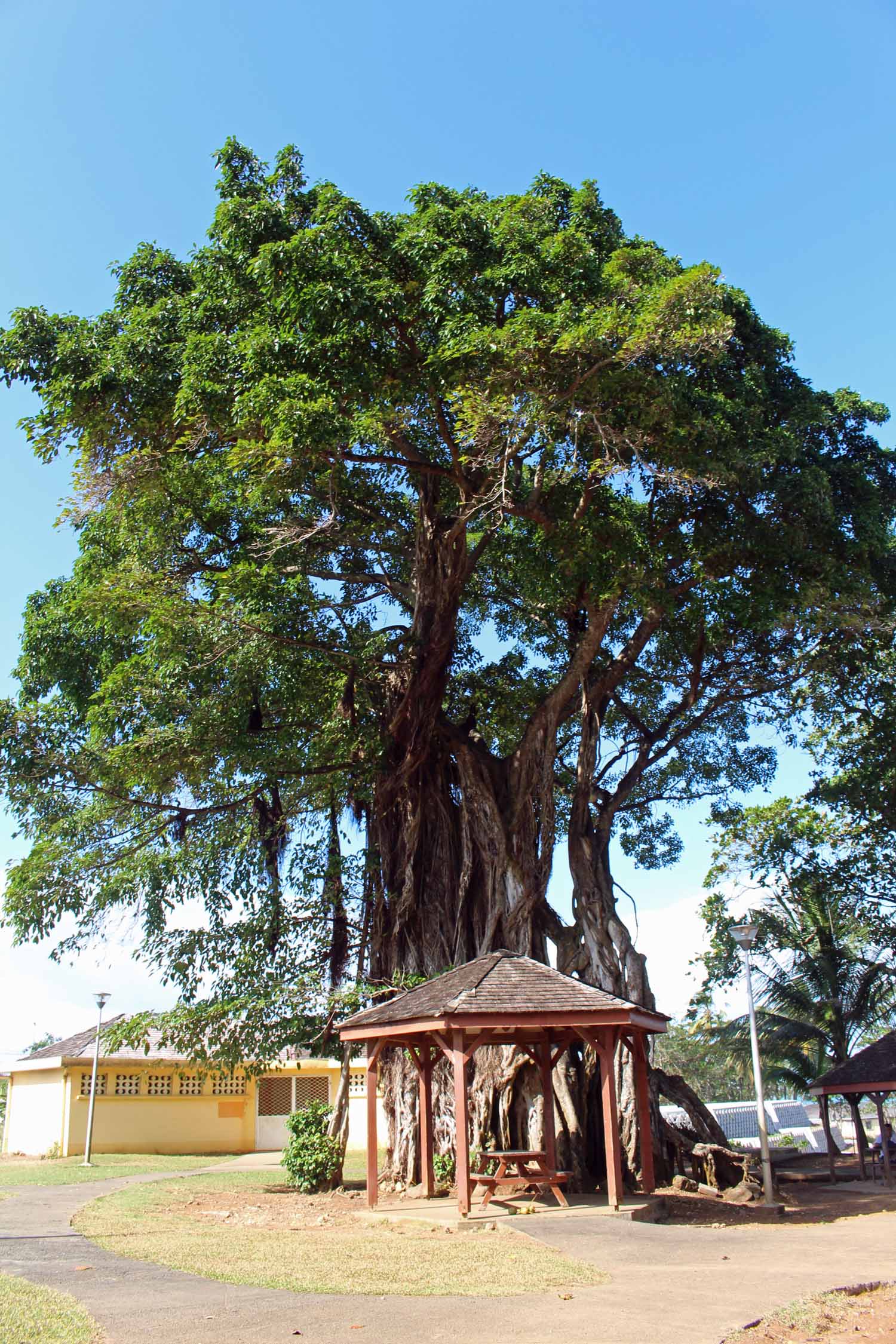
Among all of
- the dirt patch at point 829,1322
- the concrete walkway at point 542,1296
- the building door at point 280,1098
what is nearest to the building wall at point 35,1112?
the building door at point 280,1098

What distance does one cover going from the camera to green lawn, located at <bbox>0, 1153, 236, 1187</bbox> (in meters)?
16.8

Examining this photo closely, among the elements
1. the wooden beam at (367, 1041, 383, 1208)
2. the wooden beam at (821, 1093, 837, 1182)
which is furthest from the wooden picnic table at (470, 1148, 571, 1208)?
the wooden beam at (821, 1093, 837, 1182)

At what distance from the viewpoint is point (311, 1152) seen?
1435cm

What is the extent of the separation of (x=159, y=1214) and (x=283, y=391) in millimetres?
9478

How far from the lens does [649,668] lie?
18.8 meters

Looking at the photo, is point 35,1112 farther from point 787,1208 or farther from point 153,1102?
point 787,1208

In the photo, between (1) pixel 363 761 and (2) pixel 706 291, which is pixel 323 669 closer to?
(1) pixel 363 761

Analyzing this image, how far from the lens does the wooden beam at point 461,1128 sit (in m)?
10.4

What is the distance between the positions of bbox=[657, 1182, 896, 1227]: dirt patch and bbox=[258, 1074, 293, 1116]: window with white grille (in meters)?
14.8

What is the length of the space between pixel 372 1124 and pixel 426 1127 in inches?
32.2

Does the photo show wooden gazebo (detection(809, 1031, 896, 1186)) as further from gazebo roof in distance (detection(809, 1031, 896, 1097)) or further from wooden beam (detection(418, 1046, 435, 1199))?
wooden beam (detection(418, 1046, 435, 1199))

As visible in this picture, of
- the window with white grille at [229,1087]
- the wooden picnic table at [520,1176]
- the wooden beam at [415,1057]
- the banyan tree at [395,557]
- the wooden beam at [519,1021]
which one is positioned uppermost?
the banyan tree at [395,557]

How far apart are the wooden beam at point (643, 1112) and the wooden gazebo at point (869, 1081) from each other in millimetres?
6000

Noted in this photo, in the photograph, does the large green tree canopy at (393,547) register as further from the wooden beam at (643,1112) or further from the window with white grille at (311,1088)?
the window with white grille at (311,1088)
